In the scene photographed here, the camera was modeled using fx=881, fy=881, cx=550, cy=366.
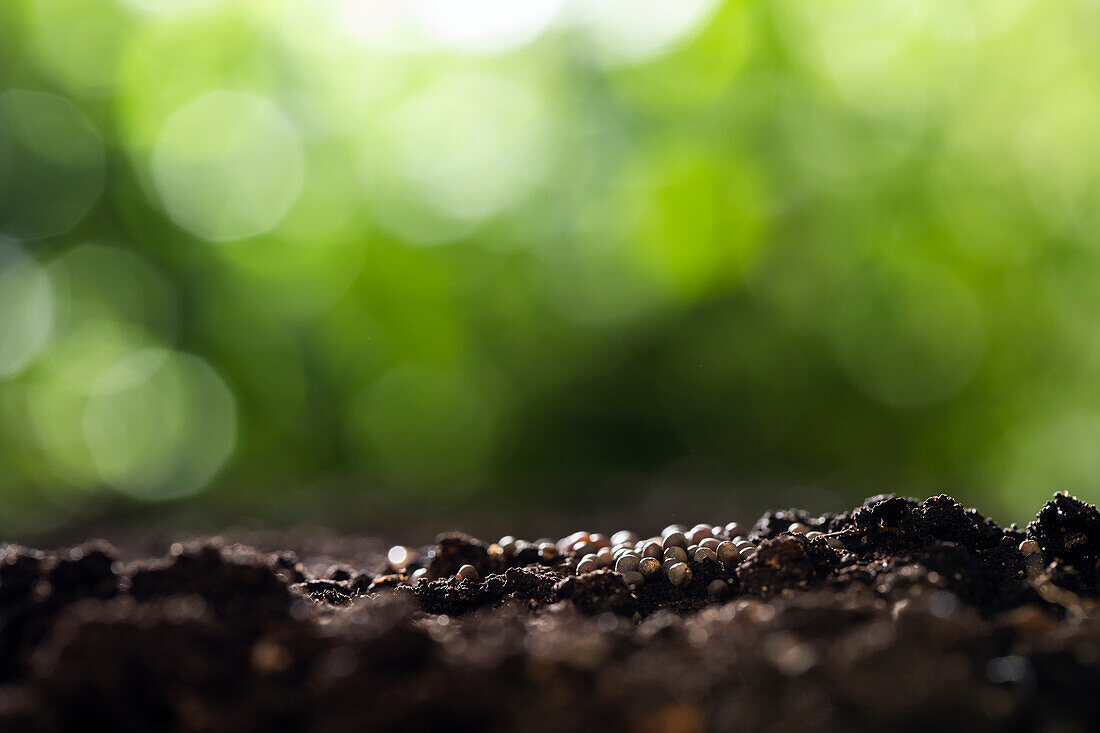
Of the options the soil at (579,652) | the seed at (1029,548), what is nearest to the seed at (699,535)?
the soil at (579,652)

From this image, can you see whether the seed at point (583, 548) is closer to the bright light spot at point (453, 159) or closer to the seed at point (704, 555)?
the seed at point (704, 555)

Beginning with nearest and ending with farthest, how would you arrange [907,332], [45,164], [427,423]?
1. [907,332]
2. [45,164]
3. [427,423]

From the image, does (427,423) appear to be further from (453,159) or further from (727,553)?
(727,553)

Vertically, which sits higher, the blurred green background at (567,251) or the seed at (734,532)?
the blurred green background at (567,251)

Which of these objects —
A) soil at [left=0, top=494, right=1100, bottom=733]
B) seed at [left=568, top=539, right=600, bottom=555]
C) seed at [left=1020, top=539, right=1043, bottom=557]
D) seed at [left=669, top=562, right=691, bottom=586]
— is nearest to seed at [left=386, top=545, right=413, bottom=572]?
seed at [left=568, top=539, right=600, bottom=555]

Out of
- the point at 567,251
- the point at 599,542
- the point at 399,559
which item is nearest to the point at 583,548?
the point at 599,542

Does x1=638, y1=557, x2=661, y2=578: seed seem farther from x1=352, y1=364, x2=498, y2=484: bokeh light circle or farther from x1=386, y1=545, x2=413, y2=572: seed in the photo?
x1=352, y1=364, x2=498, y2=484: bokeh light circle
